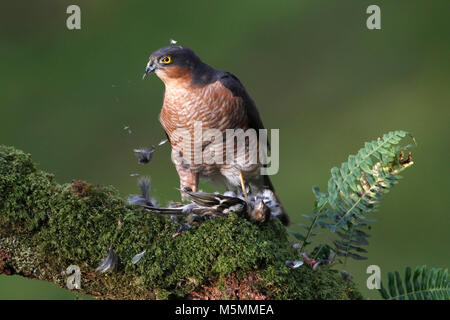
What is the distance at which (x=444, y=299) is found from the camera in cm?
194

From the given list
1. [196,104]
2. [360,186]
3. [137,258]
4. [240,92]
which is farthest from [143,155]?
[360,186]

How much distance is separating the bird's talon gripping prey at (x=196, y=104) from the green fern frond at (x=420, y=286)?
84cm

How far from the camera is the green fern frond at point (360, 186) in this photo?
2031mm

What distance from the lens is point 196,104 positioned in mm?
2645

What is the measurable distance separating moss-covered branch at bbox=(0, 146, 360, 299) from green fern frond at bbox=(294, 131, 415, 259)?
244 millimetres

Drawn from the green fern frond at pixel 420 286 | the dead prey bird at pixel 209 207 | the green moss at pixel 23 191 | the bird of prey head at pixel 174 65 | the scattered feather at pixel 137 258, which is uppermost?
the bird of prey head at pixel 174 65

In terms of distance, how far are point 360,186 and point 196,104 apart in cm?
91

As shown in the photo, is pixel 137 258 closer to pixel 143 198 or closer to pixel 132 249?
pixel 132 249

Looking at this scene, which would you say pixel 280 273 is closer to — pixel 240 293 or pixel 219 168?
pixel 240 293

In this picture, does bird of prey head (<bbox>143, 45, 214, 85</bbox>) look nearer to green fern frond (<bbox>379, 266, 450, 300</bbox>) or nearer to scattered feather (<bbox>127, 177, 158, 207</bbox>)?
scattered feather (<bbox>127, 177, 158, 207</bbox>)

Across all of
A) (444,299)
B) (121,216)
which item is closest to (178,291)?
(121,216)

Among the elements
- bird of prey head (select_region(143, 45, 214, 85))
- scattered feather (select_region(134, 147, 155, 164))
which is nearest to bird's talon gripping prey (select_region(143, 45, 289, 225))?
bird of prey head (select_region(143, 45, 214, 85))

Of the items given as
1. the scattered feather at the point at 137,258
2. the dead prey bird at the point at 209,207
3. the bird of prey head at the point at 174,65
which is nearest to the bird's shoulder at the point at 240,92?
the bird of prey head at the point at 174,65

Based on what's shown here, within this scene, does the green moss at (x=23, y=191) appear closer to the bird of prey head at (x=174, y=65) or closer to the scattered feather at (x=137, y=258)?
the scattered feather at (x=137, y=258)
